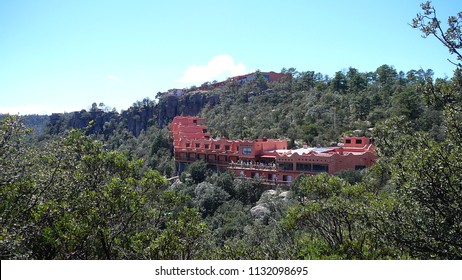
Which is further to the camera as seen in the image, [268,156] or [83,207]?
[268,156]

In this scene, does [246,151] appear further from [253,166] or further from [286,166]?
[286,166]

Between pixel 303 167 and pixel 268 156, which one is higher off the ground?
pixel 268 156

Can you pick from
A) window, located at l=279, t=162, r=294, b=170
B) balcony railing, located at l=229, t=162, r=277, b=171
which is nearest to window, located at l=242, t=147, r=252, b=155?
balcony railing, located at l=229, t=162, r=277, b=171

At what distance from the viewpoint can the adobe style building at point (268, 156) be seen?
26.3 meters

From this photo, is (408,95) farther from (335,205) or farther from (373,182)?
(335,205)

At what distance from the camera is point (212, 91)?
6344 cm

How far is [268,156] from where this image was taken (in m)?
31.2

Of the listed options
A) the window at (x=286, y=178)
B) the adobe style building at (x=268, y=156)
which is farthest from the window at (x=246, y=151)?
the window at (x=286, y=178)

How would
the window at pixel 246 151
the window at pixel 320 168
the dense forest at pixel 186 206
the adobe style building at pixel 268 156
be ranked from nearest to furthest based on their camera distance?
the dense forest at pixel 186 206
the adobe style building at pixel 268 156
the window at pixel 320 168
the window at pixel 246 151

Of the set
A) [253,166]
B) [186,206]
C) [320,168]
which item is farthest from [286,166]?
[186,206]

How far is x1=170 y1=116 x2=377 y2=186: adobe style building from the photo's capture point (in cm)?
2630

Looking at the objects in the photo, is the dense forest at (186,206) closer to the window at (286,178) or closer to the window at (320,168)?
the window at (320,168)

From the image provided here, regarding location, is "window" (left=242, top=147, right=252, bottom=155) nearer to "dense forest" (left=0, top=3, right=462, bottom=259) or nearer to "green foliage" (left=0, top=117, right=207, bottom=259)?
"dense forest" (left=0, top=3, right=462, bottom=259)

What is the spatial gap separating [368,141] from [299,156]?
213 inches
